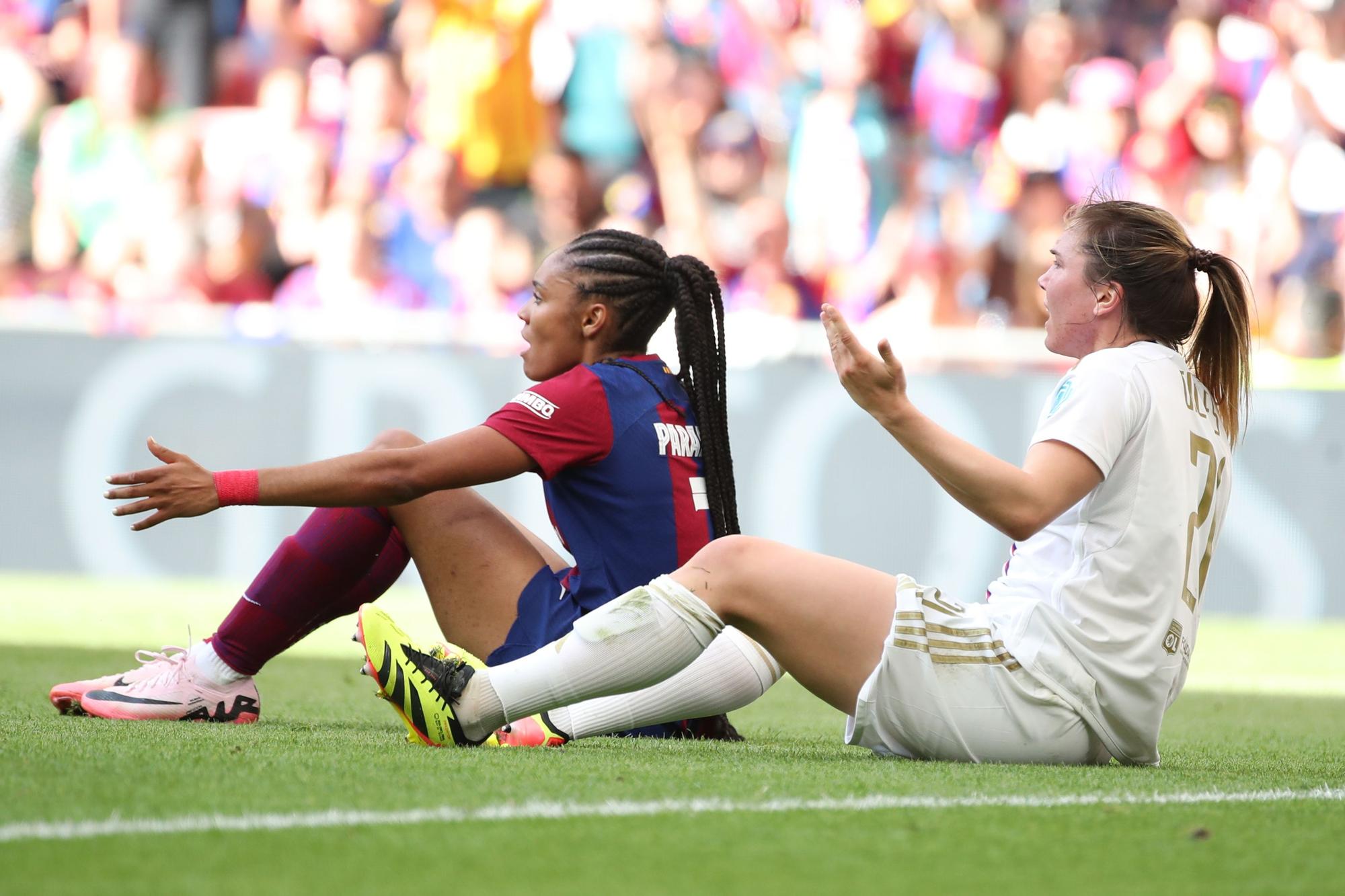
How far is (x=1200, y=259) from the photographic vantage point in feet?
10.2

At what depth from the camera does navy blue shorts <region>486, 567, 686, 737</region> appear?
3.51 meters

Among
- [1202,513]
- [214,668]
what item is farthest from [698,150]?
[1202,513]

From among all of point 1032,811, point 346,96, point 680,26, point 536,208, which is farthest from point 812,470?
point 1032,811

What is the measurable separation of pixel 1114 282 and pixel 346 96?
727 cm

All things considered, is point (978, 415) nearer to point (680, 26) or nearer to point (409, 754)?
point (680, 26)

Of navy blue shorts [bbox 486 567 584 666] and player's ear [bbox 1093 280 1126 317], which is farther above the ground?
player's ear [bbox 1093 280 1126 317]

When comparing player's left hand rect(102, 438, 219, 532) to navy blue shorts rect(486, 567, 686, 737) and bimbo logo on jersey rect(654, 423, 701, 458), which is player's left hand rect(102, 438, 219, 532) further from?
bimbo logo on jersey rect(654, 423, 701, 458)

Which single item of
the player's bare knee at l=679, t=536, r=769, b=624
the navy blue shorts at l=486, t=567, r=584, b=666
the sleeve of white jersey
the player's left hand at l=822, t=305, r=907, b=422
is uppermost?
the player's left hand at l=822, t=305, r=907, b=422

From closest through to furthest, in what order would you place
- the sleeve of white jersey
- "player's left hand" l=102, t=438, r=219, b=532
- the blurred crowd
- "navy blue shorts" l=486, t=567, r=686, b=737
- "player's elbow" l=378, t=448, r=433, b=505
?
1. the sleeve of white jersey
2. "player's left hand" l=102, t=438, r=219, b=532
3. "player's elbow" l=378, t=448, r=433, b=505
4. "navy blue shorts" l=486, t=567, r=686, b=737
5. the blurred crowd

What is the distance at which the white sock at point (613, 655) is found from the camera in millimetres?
3010

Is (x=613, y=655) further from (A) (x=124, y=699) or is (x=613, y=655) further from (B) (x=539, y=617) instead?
(A) (x=124, y=699)

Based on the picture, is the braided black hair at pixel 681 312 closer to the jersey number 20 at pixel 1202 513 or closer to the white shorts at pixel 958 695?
the white shorts at pixel 958 695

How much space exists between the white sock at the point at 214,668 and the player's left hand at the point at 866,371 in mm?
1740

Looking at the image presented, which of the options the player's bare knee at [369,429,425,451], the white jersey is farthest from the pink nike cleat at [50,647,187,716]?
the white jersey
